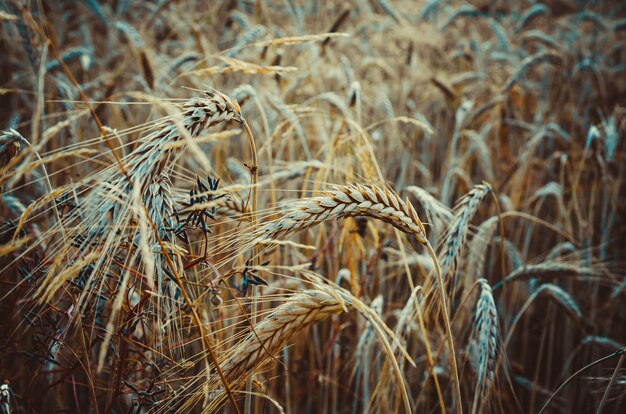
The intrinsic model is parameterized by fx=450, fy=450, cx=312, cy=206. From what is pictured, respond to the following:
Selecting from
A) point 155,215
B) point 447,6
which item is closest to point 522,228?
point 155,215

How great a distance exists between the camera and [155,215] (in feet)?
2.85

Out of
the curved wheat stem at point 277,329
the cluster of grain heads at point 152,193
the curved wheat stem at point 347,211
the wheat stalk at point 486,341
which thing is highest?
the cluster of grain heads at point 152,193

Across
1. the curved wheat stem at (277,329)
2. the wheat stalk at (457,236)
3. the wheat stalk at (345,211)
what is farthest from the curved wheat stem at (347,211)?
the wheat stalk at (457,236)

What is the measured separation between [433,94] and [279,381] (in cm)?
281

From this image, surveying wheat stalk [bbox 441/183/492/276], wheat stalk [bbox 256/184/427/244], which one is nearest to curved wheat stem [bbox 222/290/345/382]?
wheat stalk [bbox 256/184/427/244]

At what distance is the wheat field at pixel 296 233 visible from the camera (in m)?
0.90

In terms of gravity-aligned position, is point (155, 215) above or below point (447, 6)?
below

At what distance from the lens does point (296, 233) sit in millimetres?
974

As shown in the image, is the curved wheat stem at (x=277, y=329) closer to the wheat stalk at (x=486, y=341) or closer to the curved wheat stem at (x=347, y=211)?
the curved wheat stem at (x=347, y=211)

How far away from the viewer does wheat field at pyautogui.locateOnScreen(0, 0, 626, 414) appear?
2.96 feet

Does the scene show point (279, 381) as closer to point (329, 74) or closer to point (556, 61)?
point (329, 74)

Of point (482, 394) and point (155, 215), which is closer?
point (155, 215)

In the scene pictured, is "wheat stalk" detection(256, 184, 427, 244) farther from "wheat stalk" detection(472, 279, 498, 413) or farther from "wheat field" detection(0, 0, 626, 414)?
"wheat stalk" detection(472, 279, 498, 413)

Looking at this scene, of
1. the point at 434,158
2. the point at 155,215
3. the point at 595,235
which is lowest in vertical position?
the point at 595,235
